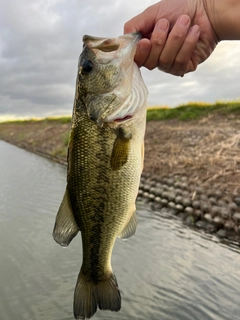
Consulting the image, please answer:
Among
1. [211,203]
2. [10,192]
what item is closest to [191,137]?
[211,203]

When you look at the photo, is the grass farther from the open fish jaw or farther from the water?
the open fish jaw

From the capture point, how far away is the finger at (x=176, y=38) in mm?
2535

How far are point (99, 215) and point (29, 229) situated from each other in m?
6.25

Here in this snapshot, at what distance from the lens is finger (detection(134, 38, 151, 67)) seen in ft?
8.35

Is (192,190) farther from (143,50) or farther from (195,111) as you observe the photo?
(195,111)

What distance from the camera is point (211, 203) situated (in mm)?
9000

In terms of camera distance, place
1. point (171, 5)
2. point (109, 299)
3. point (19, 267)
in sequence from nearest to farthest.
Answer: point (171, 5)
point (109, 299)
point (19, 267)

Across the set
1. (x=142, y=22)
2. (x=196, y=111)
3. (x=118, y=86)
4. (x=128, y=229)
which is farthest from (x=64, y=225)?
(x=196, y=111)

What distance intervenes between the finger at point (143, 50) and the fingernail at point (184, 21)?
0.83 ft

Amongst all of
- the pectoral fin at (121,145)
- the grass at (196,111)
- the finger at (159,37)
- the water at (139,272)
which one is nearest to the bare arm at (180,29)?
the finger at (159,37)

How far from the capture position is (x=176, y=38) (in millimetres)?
2545

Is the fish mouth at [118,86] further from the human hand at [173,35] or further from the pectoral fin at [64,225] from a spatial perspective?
the pectoral fin at [64,225]

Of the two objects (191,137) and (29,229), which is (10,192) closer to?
(29,229)

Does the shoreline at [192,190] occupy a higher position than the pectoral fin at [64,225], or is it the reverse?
the pectoral fin at [64,225]
